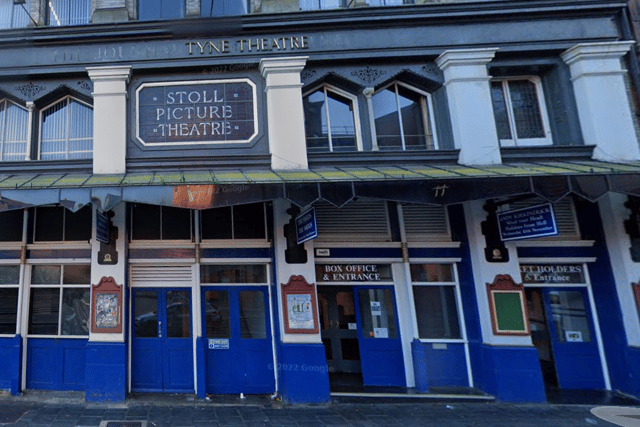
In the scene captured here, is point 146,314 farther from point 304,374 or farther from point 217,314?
point 304,374

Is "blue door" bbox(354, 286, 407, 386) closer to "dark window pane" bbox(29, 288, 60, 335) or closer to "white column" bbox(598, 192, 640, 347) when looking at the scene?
"white column" bbox(598, 192, 640, 347)

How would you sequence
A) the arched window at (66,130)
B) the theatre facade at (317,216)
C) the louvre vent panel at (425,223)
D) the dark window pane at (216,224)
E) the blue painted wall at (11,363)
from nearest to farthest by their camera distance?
1. the blue painted wall at (11,363)
2. the theatre facade at (317,216)
3. the dark window pane at (216,224)
4. the louvre vent panel at (425,223)
5. the arched window at (66,130)

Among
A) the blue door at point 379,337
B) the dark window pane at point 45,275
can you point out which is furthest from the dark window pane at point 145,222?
the blue door at point 379,337

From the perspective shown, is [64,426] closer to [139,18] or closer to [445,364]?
[445,364]

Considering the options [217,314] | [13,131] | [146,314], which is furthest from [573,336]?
[13,131]

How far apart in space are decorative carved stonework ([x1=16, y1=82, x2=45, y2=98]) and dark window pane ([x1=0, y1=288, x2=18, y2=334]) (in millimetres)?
4523

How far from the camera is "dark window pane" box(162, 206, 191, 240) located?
25.1 feet

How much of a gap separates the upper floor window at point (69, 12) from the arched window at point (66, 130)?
2113 mm

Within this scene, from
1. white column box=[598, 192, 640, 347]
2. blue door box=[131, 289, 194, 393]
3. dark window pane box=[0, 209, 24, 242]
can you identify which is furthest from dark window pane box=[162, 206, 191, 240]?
white column box=[598, 192, 640, 347]

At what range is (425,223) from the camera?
8.06 m

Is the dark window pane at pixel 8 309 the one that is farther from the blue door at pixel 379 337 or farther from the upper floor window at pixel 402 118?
the upper floor window at pixel 402 118

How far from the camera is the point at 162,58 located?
7984 millimetres

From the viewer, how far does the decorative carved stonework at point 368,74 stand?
8.20m

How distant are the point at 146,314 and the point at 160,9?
24.5ft
